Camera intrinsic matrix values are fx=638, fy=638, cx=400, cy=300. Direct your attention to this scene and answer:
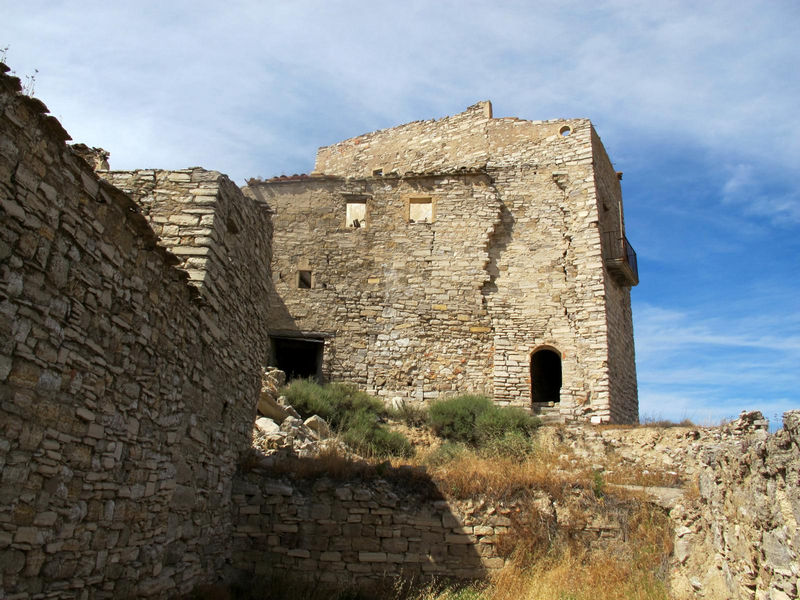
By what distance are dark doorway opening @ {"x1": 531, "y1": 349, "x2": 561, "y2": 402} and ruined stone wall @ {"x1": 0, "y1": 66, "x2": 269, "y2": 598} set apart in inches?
520

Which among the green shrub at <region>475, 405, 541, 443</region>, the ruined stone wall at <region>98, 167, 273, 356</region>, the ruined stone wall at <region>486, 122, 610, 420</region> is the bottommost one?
the green shrub at <region>475, 405, 541, 443</region>

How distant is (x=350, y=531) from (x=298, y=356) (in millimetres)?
10914

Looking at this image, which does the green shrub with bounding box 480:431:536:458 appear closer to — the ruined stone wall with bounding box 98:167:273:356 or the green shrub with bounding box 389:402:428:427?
the green shrub with bounding box 389:402:428:427

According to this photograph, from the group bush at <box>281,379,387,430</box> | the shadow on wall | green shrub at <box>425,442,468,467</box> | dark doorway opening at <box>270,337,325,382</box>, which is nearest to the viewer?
the shadow on wall

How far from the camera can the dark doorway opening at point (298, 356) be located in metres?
17.9

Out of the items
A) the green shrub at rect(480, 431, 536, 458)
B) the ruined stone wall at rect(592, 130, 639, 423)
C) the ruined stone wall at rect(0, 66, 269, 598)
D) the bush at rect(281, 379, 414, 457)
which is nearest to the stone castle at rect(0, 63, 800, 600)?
the ruined stone wall at rect(0, 66, 269, 598)

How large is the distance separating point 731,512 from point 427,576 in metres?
3.94

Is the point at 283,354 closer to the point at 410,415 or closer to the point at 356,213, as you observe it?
the point at 356,213

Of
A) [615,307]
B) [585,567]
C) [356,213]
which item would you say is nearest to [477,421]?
[615,307]

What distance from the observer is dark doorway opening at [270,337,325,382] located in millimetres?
17859

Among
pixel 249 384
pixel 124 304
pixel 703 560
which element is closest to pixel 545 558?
pixel 703 560

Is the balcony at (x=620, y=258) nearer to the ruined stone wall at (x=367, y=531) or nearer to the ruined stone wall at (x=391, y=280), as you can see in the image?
the ruined stone wall at (x=391, y=280)

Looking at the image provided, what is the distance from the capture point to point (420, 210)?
1897cm

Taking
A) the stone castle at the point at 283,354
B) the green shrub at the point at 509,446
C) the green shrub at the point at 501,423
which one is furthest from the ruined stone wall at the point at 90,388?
the green shrub at the point at 501,423
